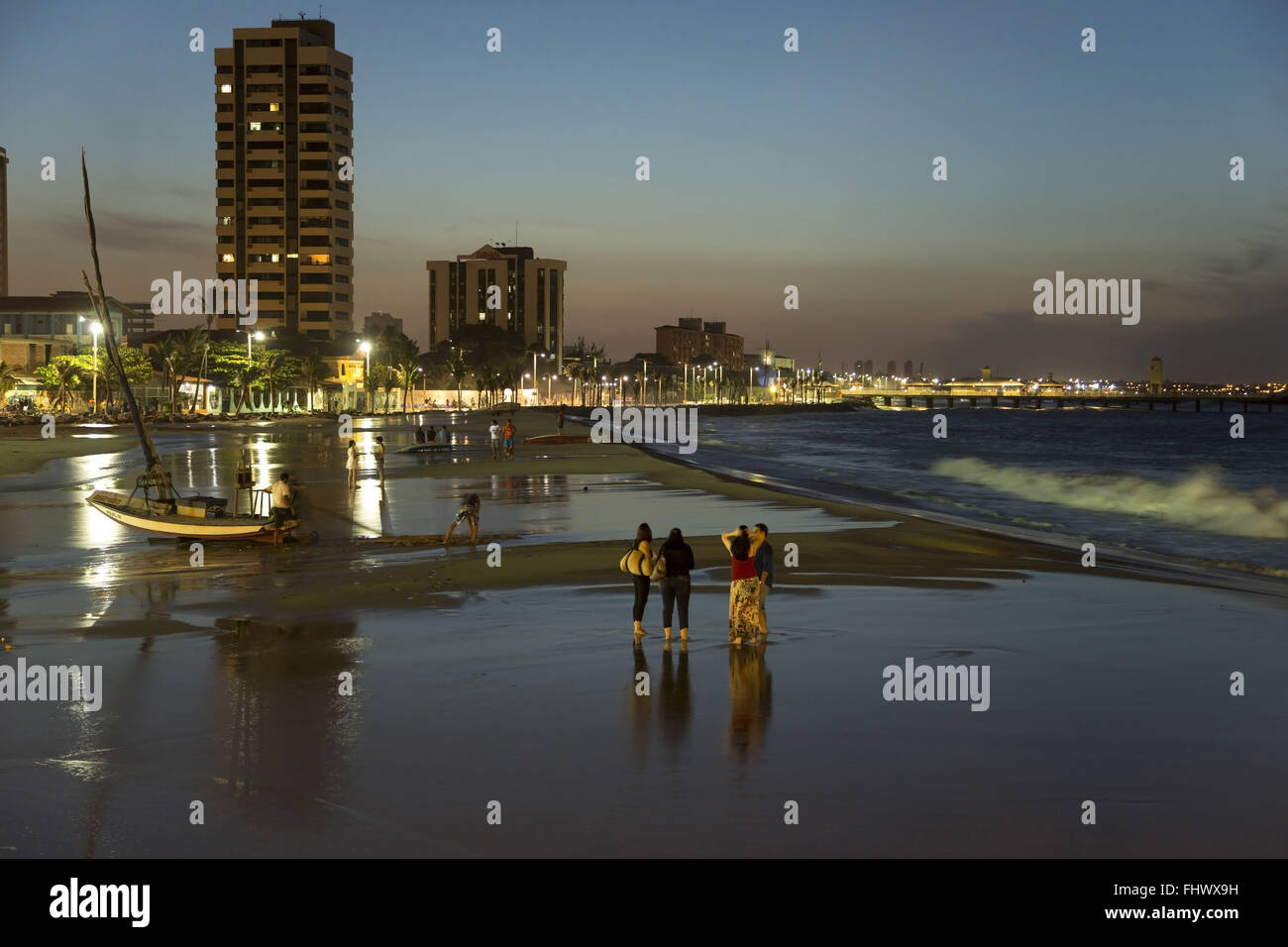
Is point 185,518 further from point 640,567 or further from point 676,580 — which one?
point 676,580

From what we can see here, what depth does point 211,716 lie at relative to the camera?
10742mm

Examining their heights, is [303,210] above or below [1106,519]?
above

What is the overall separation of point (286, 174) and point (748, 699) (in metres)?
191

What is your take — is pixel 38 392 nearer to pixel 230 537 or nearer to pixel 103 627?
pixel 230 537

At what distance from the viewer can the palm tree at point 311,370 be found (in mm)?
138000

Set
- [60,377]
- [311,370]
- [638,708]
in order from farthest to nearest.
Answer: [311,370]
[60,377]
[638,708]

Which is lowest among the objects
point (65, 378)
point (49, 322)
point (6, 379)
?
point (6, 379)

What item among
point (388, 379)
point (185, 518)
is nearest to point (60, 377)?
point (388, 379)

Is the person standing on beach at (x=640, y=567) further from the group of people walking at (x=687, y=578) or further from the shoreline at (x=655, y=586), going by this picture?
the shoreline at (x=655, y=586)

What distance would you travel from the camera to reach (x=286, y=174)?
614ft

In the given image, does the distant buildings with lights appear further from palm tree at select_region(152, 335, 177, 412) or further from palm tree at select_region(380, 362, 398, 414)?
palm tree at select_region(380, 362, 398, 414)
